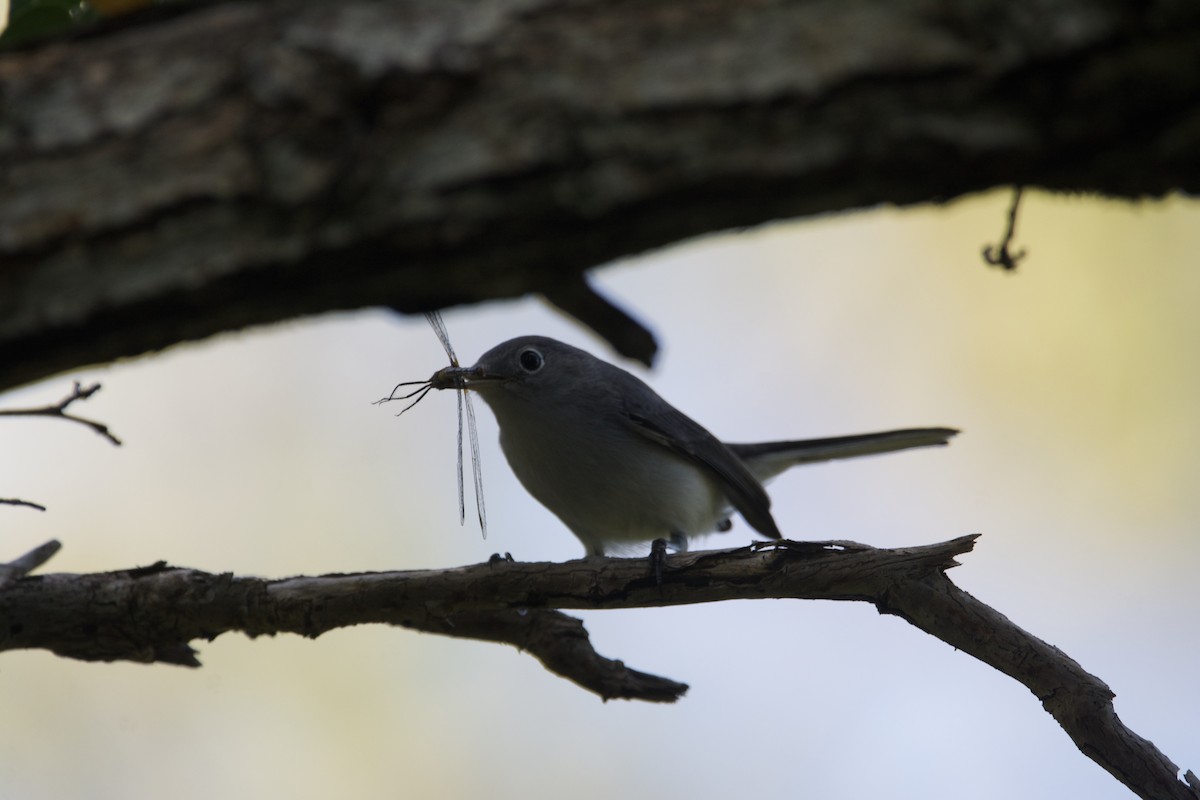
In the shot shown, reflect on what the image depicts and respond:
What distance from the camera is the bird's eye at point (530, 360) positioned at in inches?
174

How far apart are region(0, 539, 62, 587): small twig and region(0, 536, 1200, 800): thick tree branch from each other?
0.05 metres

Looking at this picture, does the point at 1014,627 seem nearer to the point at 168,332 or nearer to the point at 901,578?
the point at 901,578

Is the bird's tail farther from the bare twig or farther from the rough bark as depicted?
the rough bark

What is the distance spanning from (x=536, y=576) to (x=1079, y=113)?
1.93 meters

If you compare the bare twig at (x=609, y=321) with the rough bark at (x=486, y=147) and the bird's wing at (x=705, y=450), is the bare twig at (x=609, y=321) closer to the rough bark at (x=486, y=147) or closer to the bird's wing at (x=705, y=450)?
the rough bark at (x=486, y=147)

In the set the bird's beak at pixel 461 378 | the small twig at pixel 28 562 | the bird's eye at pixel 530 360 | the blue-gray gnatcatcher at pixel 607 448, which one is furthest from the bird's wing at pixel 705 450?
the small twig at pixel 28 562

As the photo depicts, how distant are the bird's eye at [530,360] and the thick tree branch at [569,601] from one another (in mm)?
1645

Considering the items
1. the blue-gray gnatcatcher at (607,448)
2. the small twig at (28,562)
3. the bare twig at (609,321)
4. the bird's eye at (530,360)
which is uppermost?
the bird's eye at (530,360)

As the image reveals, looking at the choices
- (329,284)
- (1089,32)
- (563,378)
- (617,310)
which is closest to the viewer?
(1089,32)

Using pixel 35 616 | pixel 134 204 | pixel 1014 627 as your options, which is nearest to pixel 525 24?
pixel 134 204

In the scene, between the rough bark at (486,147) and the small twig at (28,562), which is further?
the small twig at (28,562)

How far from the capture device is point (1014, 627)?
8.21 ft

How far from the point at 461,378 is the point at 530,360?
48 cm

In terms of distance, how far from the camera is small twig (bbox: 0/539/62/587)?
2.65 metres
